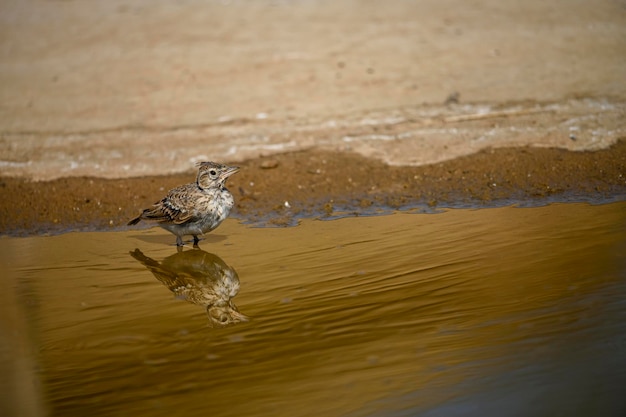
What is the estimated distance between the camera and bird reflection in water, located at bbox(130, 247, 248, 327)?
Answer: 709 centimetres

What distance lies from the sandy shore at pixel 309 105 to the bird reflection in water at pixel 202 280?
1468mm

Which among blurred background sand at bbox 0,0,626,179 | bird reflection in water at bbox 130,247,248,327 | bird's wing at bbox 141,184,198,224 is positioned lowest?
bird reflection in water at bbox 130,247,248,327

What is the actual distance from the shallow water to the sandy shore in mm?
1397

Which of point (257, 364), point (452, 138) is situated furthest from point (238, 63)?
point (257, 364)

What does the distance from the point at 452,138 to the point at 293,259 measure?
4.34 meters

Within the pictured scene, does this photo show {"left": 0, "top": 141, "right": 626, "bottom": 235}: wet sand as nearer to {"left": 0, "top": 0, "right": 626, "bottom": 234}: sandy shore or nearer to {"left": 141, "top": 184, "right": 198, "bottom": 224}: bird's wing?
{"left": 0, "top": 0, "right": 626, "bottom": 234}: sandy shore

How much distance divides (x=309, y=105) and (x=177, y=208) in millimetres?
4305

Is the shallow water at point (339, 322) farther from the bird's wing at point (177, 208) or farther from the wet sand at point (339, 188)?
the wet sand at point (339, 188)

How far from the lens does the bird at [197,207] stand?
923cm

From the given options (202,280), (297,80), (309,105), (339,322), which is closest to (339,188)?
(309,105)

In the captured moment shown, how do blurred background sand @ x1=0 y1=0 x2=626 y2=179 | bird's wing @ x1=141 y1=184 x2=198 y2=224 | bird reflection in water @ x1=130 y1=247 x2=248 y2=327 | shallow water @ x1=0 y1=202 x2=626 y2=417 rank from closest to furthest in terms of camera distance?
shallow water @ x1=0 y1=202 x2=626 y2=417, bird reflection in water @ x1=130 y1=247 x2=248 y2=327, bird's wing @ x1=141 y1=184 x2=198 y2=224, blurred background sand @ x1=0 y1=0 x2=626 y2=179

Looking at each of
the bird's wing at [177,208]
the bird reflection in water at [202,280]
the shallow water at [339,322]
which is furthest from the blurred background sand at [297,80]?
the bird reflection in water at [202,280]

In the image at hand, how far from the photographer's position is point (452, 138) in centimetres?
1189

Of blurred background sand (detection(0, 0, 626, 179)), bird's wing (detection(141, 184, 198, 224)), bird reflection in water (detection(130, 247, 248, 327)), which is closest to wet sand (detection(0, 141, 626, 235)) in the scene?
blurred background sand (detection(0, 0, 626, 179))
